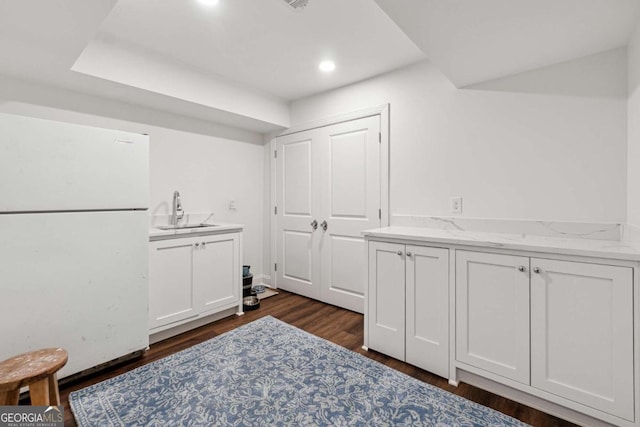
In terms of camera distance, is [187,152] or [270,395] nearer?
[270,395]

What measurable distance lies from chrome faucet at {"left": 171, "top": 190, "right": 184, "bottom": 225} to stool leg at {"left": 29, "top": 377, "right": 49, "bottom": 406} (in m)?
1.74

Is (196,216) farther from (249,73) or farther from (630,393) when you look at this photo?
(630,393)

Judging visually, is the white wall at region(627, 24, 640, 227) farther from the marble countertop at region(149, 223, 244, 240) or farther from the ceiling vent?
the marble countertop at region(149, 223, 244, 240)

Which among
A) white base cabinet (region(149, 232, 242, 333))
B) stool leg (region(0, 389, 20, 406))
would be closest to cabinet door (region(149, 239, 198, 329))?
white base cabinet (region(149, 232, 242, 333))

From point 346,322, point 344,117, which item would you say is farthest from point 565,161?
point 346,322

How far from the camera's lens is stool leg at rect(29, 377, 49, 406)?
1.36 metres

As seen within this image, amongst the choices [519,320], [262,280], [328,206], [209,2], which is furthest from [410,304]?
[262,280]

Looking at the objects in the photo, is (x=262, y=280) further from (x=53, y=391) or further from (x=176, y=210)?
A: (x=53, y=391)

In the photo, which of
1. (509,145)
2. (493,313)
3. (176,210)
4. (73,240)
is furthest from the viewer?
(176,210)

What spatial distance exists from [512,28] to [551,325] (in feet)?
5.23

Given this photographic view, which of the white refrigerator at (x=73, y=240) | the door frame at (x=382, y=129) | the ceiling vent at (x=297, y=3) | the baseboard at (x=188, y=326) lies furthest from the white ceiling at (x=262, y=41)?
the baseboard at (x=188, y=326)

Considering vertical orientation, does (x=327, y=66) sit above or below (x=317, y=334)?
above

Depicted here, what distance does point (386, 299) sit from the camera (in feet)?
7.00

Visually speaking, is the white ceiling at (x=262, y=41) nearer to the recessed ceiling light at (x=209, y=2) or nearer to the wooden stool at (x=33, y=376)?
the recessed ceiling light at (x=209, y=2)
